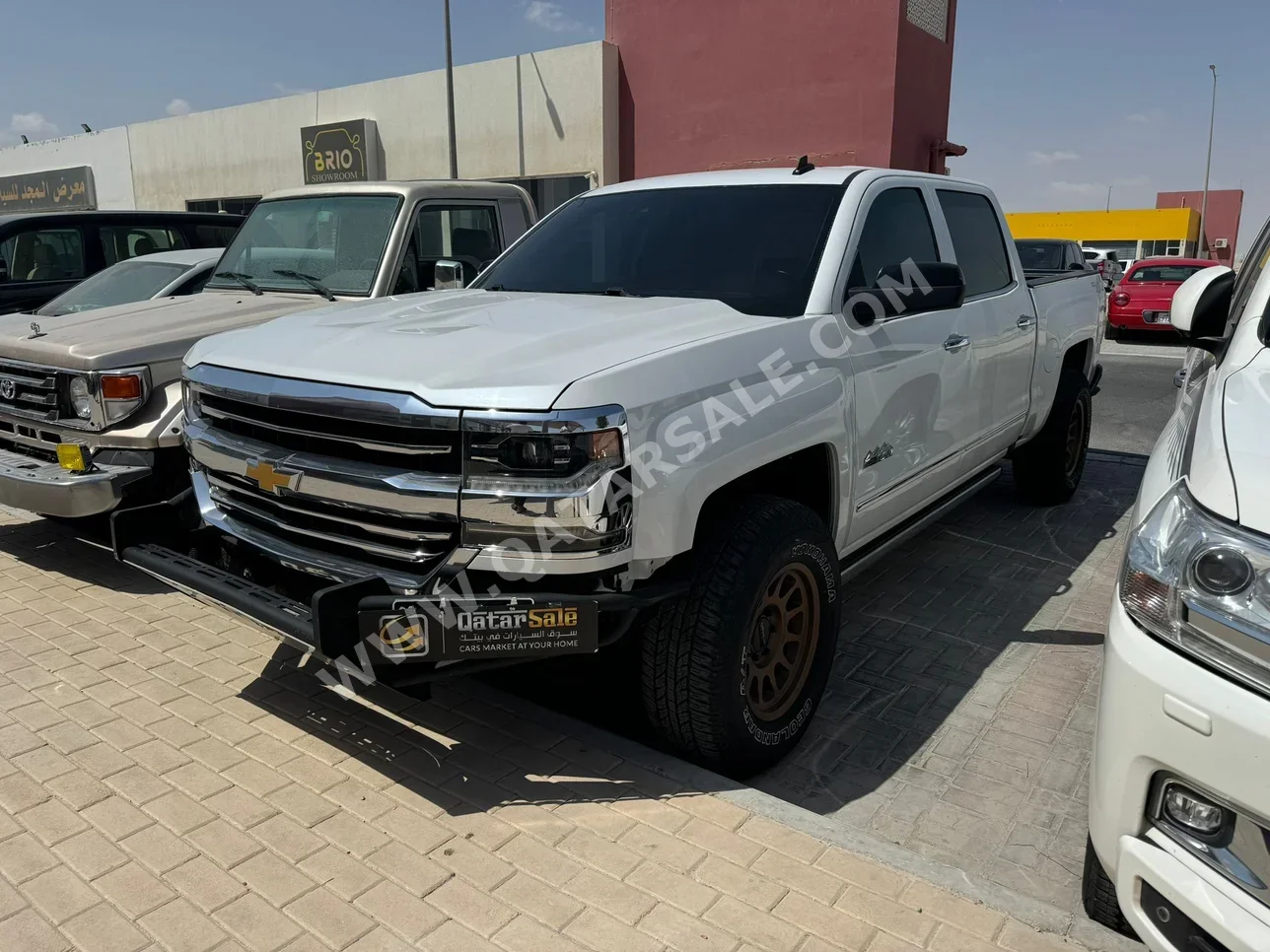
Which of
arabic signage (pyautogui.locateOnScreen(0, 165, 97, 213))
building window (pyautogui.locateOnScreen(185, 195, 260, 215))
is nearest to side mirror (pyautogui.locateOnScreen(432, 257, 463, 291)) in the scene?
building window (pyautogui.locateOnScreen(185, 195, 260, 215))

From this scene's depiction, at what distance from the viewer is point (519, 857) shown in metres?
2.72

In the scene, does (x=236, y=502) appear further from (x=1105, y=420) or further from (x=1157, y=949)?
(x=1105, y=420)

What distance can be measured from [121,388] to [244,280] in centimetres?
180

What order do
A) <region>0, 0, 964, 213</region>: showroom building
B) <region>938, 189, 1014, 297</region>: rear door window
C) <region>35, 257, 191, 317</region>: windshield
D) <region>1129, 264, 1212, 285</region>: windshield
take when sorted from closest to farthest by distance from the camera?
<region>938, 189, 1014, 297</region>: rear door window → <region>35, 257, 191, 317</region>: windshield → <region>0, 0, 964, 213</region>: showroom building → <region>1129, 264, 1212, 285</region>: windshield

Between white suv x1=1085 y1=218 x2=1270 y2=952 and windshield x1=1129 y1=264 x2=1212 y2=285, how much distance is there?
19.1m

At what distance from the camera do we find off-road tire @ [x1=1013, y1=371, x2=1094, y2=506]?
6.30m

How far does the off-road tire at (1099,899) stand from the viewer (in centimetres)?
233

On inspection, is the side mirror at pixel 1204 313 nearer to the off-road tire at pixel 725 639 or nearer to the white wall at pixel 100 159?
the off-road tire at pixel 725 639

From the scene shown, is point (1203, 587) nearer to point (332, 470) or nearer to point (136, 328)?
point (332, 470)

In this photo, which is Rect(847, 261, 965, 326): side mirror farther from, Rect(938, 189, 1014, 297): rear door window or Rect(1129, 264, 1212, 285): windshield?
Rect(1129, 264, 1212, 285): windshield

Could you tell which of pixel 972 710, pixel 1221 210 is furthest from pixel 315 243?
pixel 1221 210

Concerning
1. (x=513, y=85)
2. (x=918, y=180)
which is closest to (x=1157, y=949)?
(x=918, y=180)

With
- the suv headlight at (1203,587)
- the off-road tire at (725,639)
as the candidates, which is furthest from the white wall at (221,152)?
the suv headlight at (1203,587)

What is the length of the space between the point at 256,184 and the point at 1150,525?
102 ft
